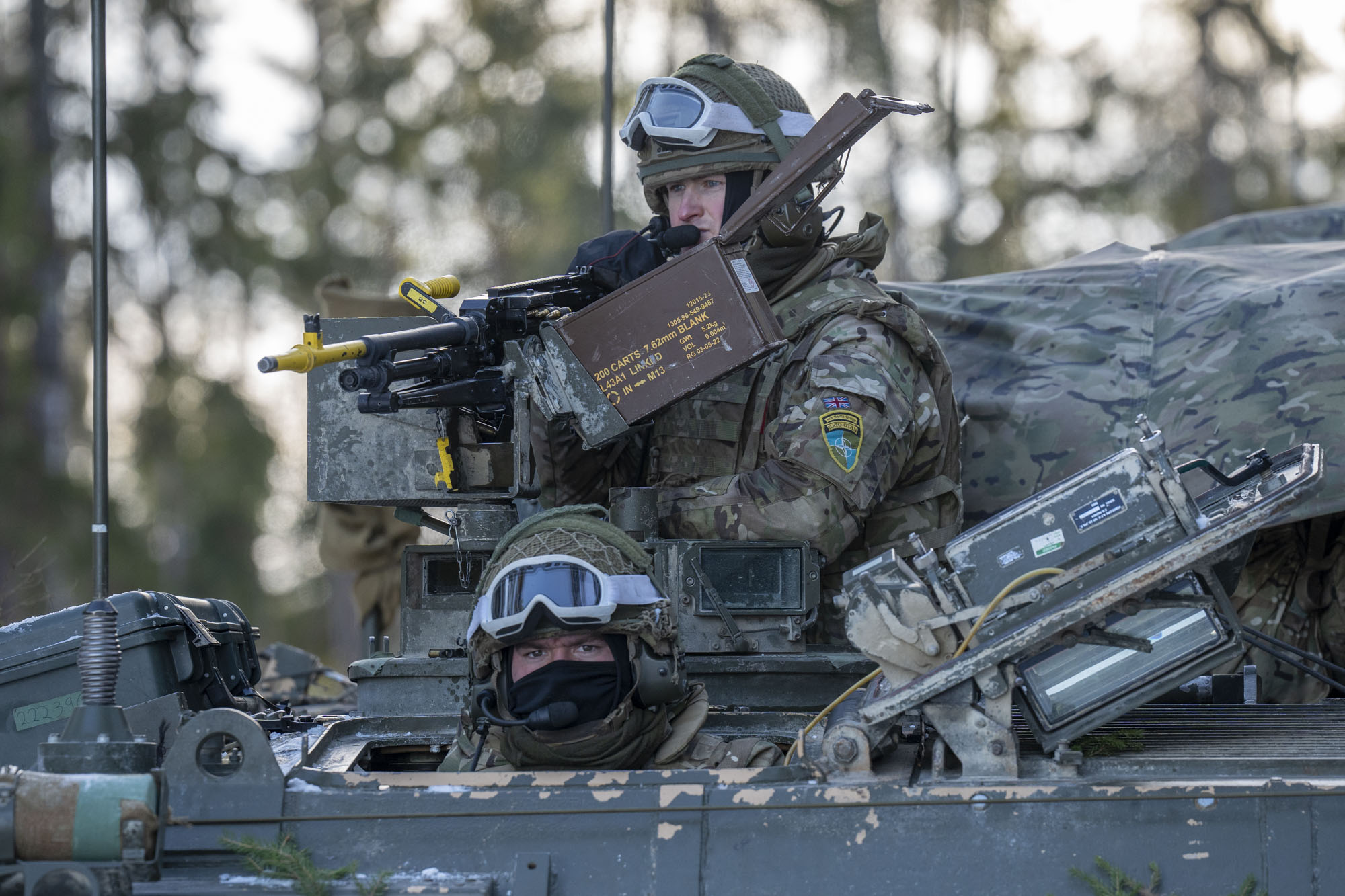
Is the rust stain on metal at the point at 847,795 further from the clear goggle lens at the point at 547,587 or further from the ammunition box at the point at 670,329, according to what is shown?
the ammunition box at the point at 670,329

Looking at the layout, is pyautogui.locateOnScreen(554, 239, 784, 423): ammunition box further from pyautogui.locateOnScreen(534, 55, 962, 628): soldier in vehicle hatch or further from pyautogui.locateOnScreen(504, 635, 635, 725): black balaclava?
pyautogui.locateOnScreen(504, 635, 635, 725): black balaclava

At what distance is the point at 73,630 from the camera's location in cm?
330

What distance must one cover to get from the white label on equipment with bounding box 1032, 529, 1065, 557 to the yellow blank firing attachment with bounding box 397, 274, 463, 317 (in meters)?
1.70

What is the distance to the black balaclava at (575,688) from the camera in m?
2.99

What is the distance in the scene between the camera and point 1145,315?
5.00m

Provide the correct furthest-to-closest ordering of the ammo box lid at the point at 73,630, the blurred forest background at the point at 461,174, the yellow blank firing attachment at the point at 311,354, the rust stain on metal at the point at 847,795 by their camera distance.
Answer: the blurred forest background at the point at 461,174, the ammo box lid at the point at 73,630, the yellow blank firing attachment at the point at 311,354, the rust stain on metal at the point at 847,795

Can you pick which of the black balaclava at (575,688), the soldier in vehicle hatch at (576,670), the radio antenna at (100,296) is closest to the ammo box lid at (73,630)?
the radio antenna at (100,296)

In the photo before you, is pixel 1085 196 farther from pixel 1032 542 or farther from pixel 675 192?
pixel 1032 542

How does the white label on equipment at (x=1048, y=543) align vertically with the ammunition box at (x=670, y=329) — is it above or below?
below

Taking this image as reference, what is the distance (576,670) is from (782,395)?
136 centimetres

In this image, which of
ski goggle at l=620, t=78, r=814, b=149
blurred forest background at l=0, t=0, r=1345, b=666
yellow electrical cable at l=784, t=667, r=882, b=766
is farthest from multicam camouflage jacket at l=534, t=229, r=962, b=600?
blurred forest background at l=0, t=0, r=1345, b=666

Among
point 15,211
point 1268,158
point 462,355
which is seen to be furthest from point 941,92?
point 462,355

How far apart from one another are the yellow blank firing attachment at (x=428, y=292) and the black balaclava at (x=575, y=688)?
113 cm

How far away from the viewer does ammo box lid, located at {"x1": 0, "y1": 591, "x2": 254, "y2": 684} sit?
3281 mm
